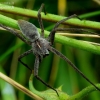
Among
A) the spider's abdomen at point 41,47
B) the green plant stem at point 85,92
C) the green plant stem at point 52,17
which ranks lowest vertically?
the green plant stem at point 85,92

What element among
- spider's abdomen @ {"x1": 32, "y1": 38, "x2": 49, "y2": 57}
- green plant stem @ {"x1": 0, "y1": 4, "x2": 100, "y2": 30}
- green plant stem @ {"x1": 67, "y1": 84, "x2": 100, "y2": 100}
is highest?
A: green plant stem @ {"x1": 0, "y1": 4, "x2": 100, "y2": 30}

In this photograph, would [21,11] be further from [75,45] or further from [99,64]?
[99,64]

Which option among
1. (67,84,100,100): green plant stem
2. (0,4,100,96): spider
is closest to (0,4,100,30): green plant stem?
(0,4,100,96): spider

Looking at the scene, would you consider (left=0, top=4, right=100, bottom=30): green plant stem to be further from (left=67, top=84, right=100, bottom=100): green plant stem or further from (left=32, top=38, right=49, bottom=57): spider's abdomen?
(left=67, top=84, right=100, bottom=100): green plant stem

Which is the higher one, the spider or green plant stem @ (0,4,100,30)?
green plant stem @ (0,4,100,30)

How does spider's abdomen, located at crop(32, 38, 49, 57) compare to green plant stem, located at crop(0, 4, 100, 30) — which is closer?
green plant stem, located at crop(0, 4, 100, 30)

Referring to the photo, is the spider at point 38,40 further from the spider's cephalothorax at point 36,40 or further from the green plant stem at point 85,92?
the green plant stem at point 85,92

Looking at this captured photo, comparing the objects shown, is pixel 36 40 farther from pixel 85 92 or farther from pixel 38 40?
pixel 85 92

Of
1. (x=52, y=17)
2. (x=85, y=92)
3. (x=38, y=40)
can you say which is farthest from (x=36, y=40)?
(x=85, y=92)

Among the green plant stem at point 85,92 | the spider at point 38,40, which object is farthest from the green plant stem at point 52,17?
the green plant stem at point 85,92
